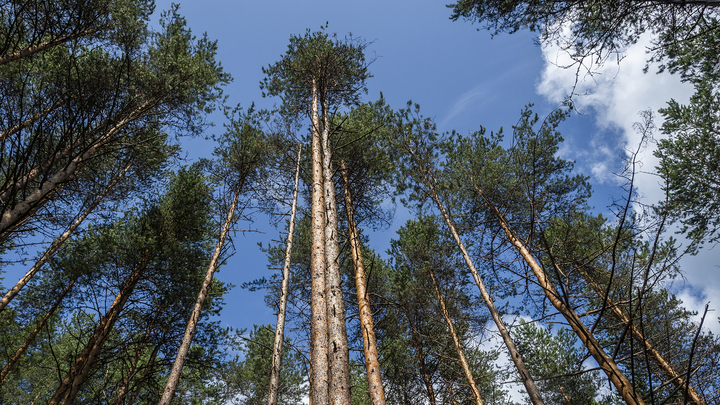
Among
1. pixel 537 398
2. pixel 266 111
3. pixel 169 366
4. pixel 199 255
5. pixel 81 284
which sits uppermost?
pixel 266 111

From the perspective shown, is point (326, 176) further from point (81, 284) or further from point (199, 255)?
point (81, 284)

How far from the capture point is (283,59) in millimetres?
9523

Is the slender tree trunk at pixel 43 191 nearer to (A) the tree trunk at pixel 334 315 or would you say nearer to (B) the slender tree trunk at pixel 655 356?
(A) the tree trunk at pixel 334 315

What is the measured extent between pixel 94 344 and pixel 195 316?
2698mm

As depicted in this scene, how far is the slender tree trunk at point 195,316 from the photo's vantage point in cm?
589

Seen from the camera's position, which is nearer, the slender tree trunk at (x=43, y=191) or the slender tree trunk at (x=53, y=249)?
the slender tree trunk at (x=43, y=191)

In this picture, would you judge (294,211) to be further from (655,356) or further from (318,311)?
(655,356)

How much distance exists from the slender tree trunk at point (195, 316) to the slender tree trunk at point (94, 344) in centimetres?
161

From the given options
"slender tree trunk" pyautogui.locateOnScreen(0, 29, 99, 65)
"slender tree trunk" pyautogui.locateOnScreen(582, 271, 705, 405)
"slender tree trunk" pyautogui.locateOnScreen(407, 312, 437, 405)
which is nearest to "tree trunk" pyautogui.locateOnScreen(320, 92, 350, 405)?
"slender tree trunk" pyautogui.locateOnScreen(582, 271, 705, 405)

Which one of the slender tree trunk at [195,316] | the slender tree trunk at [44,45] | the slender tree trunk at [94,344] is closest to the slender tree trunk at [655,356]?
the slender tree trunk at [195,316]

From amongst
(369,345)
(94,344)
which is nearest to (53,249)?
(94,344)

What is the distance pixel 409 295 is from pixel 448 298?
1.44m

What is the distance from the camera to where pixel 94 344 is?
23.9 ft

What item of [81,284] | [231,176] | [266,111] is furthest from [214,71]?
[81,284]
